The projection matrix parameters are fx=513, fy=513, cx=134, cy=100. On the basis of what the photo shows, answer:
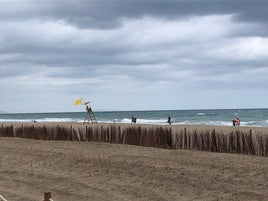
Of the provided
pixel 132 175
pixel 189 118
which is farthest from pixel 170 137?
pixel 189 118

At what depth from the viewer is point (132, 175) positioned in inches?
489

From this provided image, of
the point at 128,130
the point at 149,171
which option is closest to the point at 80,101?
the point at 128,130

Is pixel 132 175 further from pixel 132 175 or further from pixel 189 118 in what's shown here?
pixel 189 118

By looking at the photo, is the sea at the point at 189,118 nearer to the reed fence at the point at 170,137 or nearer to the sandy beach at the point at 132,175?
the reed fence at the point at 170,137

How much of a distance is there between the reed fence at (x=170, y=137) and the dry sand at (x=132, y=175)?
1.67 ft

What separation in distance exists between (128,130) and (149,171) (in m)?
4.59

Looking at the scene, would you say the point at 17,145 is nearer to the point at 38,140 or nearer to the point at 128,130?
the point at 38,140

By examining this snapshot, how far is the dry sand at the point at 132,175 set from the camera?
35.4ft

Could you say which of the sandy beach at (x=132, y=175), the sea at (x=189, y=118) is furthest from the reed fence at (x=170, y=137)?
the sea at (x=189, y=118)

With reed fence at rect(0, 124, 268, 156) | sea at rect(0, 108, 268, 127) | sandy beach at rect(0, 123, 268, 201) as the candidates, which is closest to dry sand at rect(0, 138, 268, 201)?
sandy beach at rect(0, 123, 268, 201)

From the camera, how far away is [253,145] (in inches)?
537

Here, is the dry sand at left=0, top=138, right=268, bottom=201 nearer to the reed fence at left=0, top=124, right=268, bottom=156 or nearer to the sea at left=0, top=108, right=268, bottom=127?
the reed fence at left=0, top=124, right=268, bottom=156

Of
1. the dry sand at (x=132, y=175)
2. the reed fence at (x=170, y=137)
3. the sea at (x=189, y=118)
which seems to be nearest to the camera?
the dry sand at (x=132, y=175)

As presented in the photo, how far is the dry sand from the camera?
10.8 m
